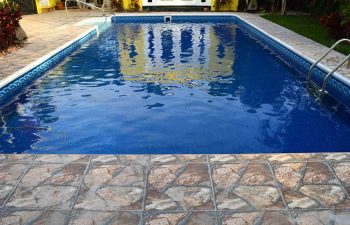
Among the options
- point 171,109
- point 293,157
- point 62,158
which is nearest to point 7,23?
point 171,109

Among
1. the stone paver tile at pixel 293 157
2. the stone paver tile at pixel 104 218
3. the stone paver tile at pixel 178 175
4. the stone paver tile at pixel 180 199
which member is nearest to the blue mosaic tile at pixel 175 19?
the stone paver tile at pixel 293 157

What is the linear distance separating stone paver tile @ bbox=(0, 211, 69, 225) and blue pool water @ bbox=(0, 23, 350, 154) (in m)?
2.19

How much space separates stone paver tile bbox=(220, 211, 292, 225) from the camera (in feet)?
12.0

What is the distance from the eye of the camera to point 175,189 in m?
4.24

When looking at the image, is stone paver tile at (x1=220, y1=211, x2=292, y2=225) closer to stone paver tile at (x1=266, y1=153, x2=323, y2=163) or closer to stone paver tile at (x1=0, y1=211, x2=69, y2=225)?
stone paver tile at (x1=266, y1=153, x2=323, y2=163)

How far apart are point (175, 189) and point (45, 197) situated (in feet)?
5.06

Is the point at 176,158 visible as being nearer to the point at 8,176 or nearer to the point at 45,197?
the point at 45,197

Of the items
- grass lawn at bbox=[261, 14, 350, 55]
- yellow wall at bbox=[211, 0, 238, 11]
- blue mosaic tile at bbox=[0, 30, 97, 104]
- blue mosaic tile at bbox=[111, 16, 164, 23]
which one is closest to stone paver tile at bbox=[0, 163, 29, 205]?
blue mosaic tile at bbox=[0, 30, 97, 104]

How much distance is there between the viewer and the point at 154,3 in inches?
944

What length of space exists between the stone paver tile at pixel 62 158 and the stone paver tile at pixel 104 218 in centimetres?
125

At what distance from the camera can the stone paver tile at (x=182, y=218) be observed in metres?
3.68

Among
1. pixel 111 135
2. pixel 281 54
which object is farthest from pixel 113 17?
pixel 111 135

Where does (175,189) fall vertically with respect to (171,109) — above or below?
above

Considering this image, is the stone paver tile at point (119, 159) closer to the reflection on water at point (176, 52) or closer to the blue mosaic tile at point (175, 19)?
the reflection on water at point (176, 52)
